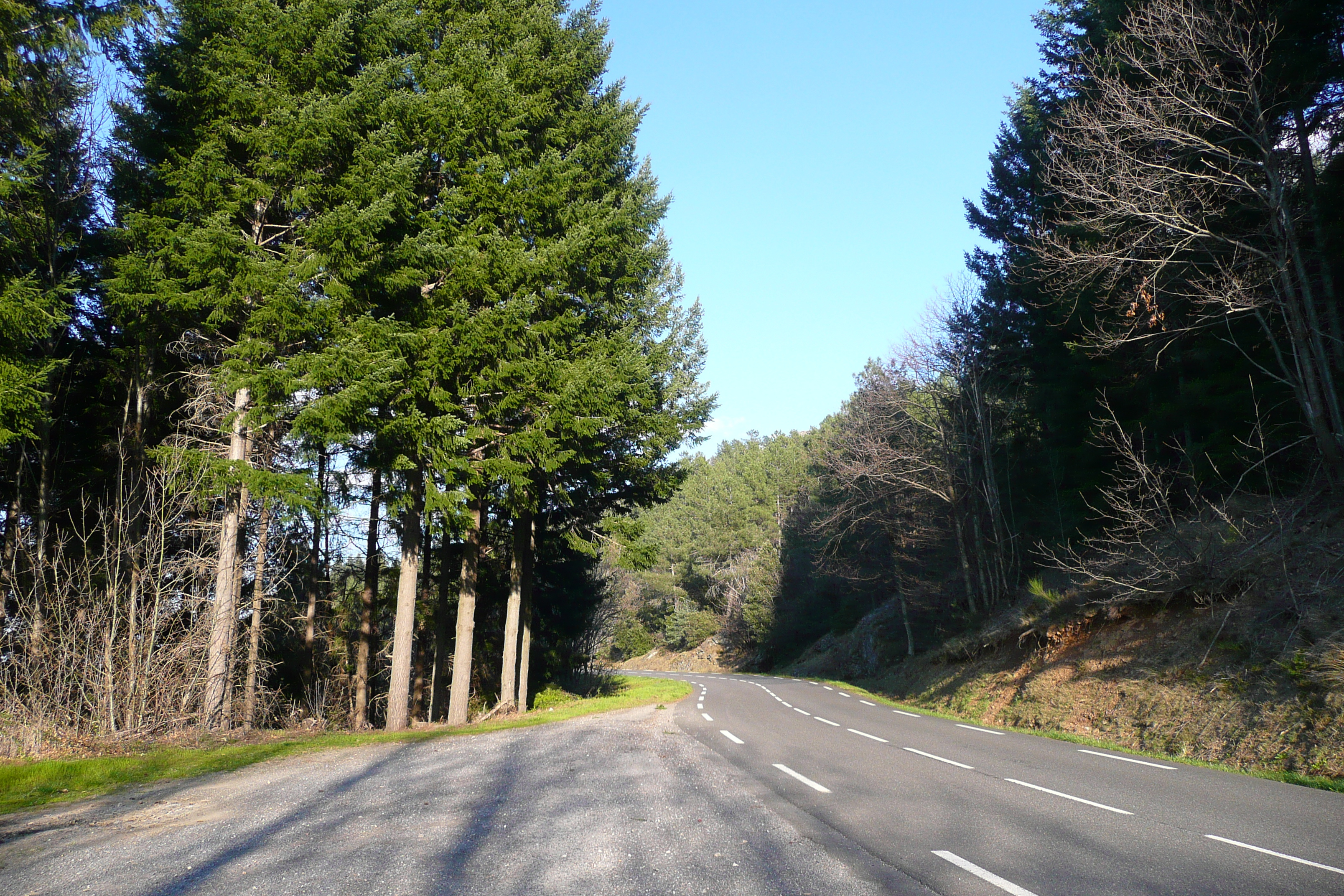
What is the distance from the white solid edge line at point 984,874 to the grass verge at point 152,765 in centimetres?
860

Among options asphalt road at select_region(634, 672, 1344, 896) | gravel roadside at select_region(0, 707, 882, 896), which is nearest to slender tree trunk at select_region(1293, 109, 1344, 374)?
asphalt road at select_region(634, 672, 1344, 896)

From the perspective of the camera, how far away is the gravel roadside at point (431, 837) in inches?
177

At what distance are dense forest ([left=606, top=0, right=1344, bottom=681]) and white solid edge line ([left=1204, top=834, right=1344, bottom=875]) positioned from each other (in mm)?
6699

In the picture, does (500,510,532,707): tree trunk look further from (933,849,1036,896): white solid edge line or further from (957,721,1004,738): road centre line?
(933,849,1036,896): white solid edge line

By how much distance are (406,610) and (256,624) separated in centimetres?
336

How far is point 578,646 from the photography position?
118 feet

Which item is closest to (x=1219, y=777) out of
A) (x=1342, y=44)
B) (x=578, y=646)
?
(x=1342, y=44)

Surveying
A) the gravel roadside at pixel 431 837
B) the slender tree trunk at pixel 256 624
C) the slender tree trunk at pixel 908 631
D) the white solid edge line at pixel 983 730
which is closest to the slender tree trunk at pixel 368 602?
the slender tree trunk at pixel 256 624

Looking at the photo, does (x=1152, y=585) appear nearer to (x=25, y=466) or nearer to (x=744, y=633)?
(x=25, y=466)

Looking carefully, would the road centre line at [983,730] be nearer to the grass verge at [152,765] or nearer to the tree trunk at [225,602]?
the grass verge at [152,765]

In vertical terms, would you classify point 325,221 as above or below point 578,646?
above

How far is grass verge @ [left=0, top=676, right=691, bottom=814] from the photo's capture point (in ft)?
25.4

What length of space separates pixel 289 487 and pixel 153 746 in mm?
4207

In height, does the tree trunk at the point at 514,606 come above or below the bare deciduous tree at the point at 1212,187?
below
